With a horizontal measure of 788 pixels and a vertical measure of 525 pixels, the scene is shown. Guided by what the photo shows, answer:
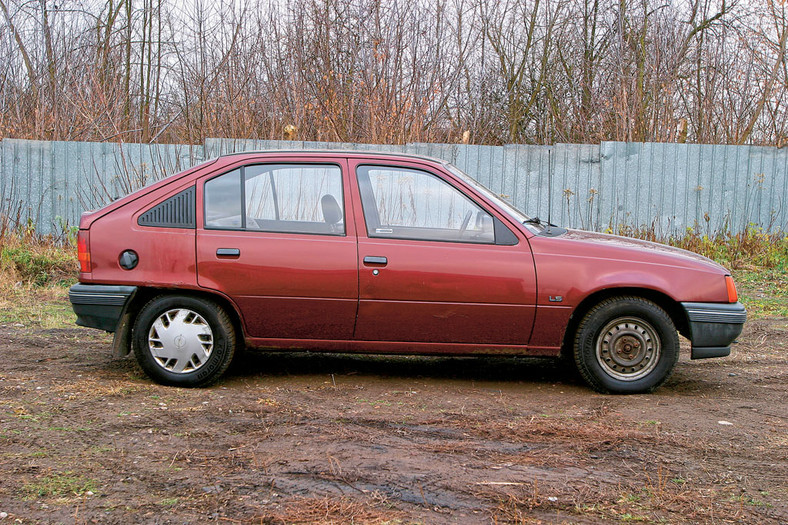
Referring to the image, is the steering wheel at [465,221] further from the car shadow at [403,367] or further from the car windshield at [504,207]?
the car shadow at [403,367]

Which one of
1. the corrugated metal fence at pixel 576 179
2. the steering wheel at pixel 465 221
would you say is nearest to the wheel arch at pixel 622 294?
the steering wheel at pixel 465 221

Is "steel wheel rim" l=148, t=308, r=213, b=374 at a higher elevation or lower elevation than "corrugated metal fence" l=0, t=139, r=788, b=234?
lower

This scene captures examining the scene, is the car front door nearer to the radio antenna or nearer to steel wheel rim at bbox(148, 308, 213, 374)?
steel wheel rim at bbox(148, 308, 213, 374)

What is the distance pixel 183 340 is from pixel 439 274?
183 centimetres

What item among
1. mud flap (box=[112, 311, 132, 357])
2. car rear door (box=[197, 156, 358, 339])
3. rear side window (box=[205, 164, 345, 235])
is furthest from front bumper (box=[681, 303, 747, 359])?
mud flap (box=[112, 311, 132, 357])

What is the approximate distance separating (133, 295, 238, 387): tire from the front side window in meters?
1.26

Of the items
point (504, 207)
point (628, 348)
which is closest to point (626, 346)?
point (628, 348)

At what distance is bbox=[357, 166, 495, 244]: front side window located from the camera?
534 cm

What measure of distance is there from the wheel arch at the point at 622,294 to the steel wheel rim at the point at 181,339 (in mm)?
2527

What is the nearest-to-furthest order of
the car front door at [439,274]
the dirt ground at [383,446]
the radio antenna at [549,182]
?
1. the dirt ground at [383,446]
2. the car front door at [439,274]
3. the radio antenna at [549,182]

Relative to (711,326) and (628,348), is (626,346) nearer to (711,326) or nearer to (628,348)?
(628,348)

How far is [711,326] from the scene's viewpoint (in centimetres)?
526

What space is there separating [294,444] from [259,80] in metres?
10.0

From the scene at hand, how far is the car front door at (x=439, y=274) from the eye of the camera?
206 inches
